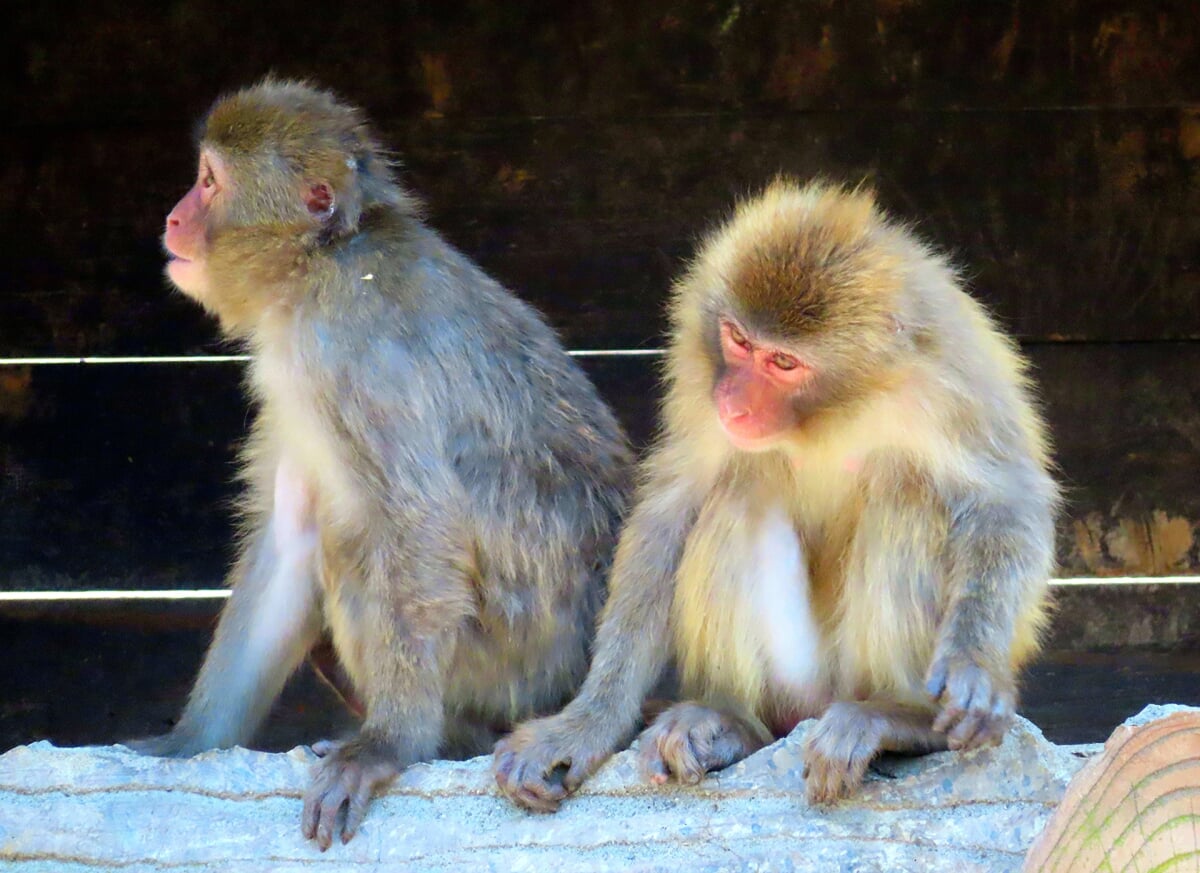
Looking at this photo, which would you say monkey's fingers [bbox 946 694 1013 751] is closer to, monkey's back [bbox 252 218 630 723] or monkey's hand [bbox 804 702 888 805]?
monkey's hand [bbox 804 702 888 805]

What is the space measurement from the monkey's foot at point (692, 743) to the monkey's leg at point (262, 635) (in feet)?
3.87

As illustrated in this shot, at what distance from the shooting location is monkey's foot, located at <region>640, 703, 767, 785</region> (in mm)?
3252

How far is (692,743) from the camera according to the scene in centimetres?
330

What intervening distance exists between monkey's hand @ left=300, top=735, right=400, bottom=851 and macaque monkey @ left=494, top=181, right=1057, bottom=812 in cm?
28

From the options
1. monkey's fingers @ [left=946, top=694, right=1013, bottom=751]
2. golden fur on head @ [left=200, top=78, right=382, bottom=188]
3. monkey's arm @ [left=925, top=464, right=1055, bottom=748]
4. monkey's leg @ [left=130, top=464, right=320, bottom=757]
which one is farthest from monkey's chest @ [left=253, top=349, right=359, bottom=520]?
monkey's fingers @ [left=946, top=694, right=1013, bottom=751]

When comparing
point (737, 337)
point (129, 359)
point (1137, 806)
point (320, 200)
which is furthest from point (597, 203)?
point (1137, 806)

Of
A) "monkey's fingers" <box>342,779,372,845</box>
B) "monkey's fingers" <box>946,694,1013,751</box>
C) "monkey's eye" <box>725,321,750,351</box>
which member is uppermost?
"monkey's eye" <box>725,321,750,351</box>

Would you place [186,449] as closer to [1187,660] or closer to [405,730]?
[405,730]

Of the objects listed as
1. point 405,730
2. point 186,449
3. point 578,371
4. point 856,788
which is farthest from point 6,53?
point 856,788

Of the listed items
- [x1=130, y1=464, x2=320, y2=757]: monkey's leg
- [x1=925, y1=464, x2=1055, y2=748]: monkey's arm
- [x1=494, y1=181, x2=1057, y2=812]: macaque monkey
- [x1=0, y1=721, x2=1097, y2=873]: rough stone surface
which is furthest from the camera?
[x1=130, y1=464, x2=320, y2=757]: monkey's leg

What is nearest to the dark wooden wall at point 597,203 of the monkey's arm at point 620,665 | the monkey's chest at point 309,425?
the monkey's chest at point 309,425

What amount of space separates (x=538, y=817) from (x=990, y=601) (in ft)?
3.41

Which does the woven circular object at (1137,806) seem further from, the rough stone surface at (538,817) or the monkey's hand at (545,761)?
the monkey's hand at (545,761)

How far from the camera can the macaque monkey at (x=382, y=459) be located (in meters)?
3.78
